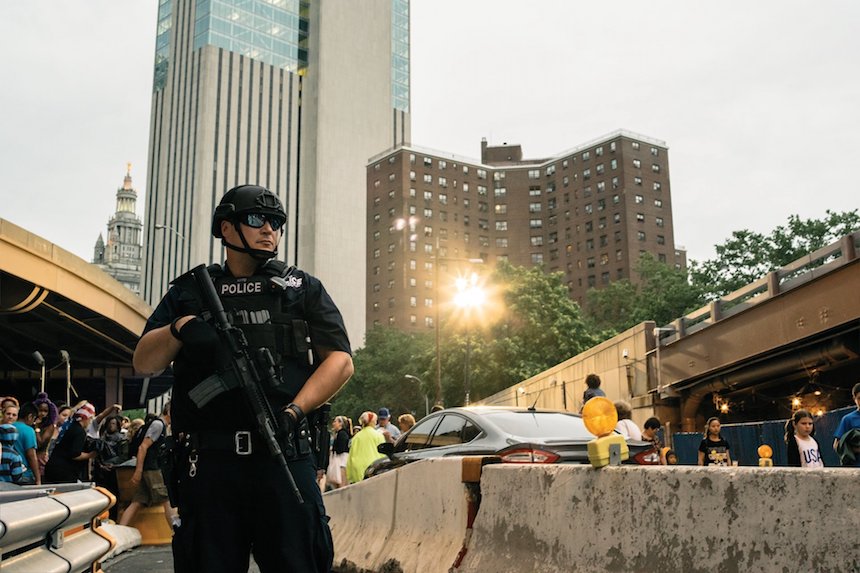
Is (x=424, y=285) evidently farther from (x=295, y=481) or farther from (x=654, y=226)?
(x=295, y=481)

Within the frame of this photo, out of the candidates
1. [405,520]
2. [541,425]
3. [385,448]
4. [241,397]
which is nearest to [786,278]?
[541,425]

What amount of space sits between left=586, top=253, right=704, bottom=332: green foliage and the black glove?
6047 centimetres

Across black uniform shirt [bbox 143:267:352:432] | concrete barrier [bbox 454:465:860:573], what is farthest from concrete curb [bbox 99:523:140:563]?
black uniform shirt [bbox 143:267:352:432]

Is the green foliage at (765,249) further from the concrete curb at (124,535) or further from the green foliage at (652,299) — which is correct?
the concrete curb at (124,535)

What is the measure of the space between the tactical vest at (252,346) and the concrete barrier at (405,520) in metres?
2.26

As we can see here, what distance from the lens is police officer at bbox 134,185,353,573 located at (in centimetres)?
307

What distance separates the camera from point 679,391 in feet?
91.5

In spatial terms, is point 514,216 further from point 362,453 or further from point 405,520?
point 405,520

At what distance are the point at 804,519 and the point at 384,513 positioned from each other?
454cm

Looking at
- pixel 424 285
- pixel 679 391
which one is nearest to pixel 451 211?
pixel 424 285

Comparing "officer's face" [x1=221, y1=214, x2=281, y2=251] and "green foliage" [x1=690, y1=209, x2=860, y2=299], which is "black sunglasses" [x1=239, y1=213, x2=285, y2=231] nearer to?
"officer's face" [x1=221, y1=214, x2=281, y2=251]

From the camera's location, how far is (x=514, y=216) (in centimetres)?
11125

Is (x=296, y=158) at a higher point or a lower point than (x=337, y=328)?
higher

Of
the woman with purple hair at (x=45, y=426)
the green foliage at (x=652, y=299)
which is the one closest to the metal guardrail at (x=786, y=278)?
the woman with purple hair at (x=45, y=426)
